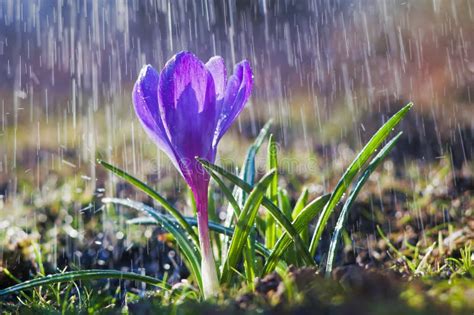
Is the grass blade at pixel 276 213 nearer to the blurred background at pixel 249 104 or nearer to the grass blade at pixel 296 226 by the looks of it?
the grass blade at pixel 296 226

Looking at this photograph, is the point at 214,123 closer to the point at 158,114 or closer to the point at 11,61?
the point at 158,114

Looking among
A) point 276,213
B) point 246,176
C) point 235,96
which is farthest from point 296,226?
point 246,176

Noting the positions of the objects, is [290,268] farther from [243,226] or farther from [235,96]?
[235,96]

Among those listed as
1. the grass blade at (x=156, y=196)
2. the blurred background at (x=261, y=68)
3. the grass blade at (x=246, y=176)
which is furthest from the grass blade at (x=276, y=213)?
→ the blurred background at (x=261, y=68)

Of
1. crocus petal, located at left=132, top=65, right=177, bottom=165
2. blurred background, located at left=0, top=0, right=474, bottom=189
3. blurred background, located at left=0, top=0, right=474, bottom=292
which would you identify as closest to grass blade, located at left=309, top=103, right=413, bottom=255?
crocus petal, located at left=132, top=65, right=177, bottom=165

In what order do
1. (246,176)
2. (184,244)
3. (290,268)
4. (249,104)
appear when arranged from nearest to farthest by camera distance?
(290,268) < (184,244) < (246,176) < (249,104)

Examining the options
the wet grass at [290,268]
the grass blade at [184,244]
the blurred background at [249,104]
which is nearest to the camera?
the wet grass at [290,268]
